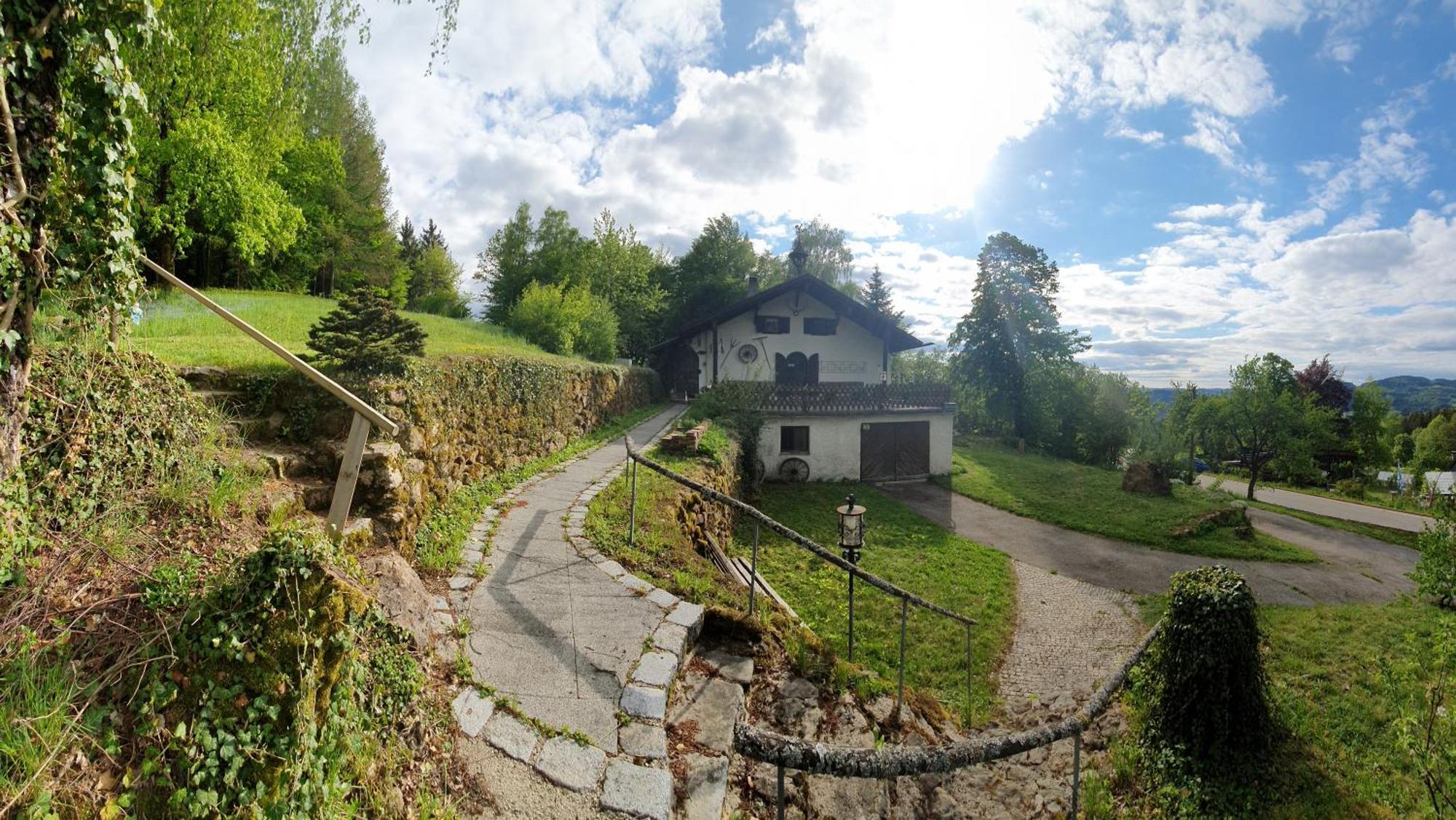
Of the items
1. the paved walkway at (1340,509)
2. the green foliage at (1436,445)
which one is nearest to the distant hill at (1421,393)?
the green foliage at (1436,445)

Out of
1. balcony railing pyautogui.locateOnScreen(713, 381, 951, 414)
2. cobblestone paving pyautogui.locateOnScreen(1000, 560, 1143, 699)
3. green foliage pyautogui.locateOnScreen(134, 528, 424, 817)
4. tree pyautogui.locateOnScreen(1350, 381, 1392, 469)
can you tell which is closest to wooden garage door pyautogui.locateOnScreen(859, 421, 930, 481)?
balcony railing pyautogui.locateOnScreen(713, 381, 951, 414)

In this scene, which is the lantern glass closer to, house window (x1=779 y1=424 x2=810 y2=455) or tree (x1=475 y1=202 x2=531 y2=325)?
house window (x1=779 y1=424 x2=810 y2=455)

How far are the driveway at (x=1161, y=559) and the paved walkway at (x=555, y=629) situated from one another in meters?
10.3

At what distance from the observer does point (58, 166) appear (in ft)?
9.06

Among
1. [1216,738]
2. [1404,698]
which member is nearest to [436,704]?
[1216,738]

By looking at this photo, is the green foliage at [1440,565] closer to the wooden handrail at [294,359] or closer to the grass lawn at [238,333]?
the wooden handrail at [294,359]

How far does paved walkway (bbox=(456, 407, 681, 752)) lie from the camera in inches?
138

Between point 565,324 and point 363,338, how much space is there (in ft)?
42.9

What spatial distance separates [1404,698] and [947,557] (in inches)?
239

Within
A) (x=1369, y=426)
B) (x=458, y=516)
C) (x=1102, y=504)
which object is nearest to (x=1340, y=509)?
(x=1102, y=504)

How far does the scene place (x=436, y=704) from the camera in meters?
3.09

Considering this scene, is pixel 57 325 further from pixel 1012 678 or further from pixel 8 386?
pixel 1012 678

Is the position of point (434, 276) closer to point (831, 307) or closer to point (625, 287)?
point (625, 287)

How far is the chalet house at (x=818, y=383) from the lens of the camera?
17.4m
